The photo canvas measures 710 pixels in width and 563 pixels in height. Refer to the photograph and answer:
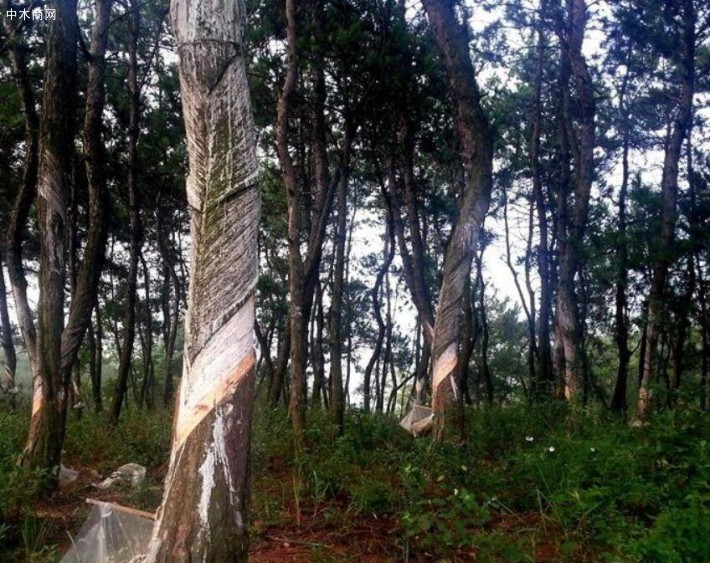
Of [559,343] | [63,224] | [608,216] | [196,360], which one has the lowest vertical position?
[196,360]

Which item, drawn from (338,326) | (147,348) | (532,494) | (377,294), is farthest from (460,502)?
(147,348)

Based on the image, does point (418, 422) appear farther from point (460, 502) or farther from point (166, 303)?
point (166, 303)

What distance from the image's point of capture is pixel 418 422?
7.62 metres

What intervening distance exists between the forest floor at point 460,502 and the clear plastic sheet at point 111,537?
0.27 m

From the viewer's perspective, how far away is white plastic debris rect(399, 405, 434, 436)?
718cm

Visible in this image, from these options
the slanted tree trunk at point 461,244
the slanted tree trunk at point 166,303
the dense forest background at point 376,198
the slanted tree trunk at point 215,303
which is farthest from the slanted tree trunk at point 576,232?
the slanted tree trunk at point 166,303

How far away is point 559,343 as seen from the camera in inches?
391

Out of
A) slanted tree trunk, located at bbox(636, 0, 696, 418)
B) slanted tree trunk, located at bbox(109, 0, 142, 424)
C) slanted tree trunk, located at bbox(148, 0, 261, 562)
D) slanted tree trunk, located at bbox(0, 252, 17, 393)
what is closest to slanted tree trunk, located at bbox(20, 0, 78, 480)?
slanted tree trunk, located at bbox(148, 0, 261, 562)

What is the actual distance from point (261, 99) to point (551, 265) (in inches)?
437

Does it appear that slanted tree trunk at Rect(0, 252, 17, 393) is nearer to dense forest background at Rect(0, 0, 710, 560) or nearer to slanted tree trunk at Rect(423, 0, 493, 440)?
dense forest background at Rect(0, 0, 710, 560)

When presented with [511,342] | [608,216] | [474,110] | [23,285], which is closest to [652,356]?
[474,110]

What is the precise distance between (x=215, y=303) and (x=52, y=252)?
3.23m

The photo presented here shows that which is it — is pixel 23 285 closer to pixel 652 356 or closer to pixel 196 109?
pixel 196 109

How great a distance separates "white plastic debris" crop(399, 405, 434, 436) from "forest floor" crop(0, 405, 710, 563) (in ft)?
3.18
